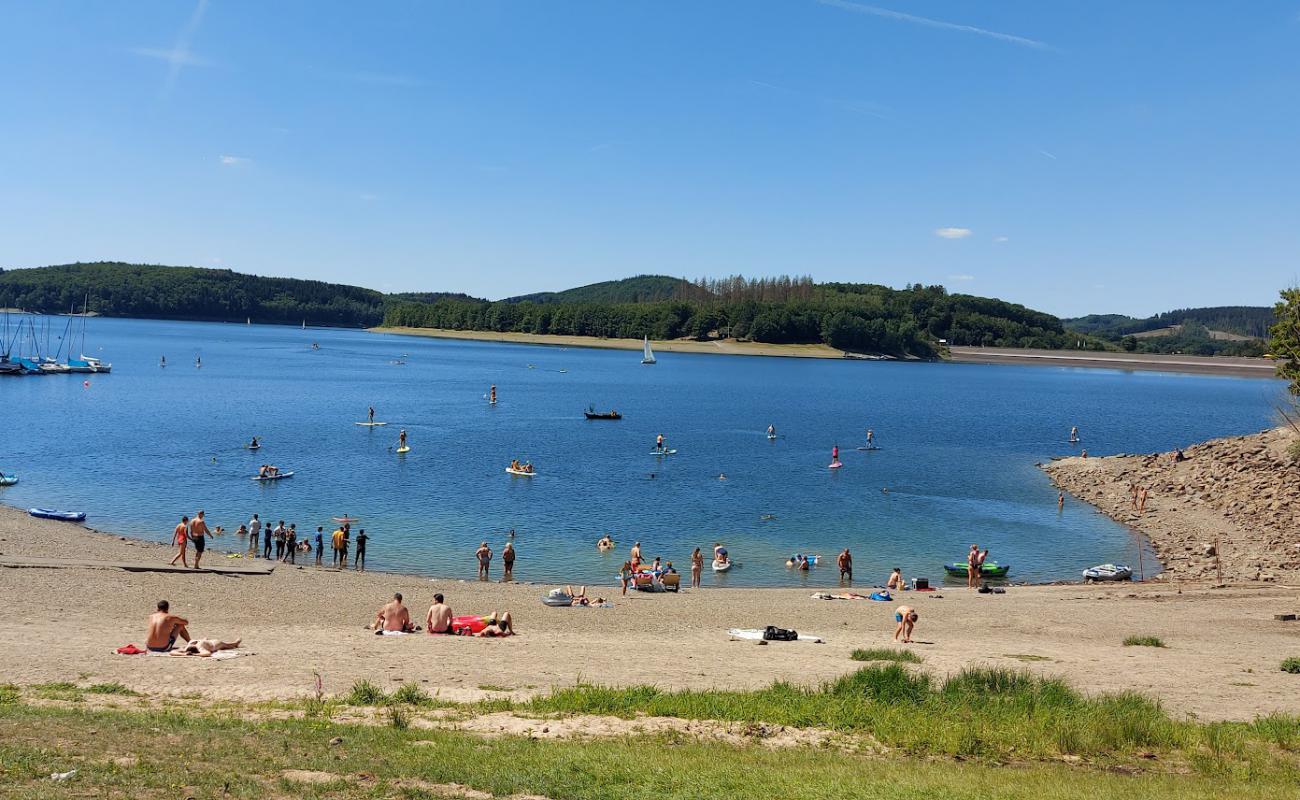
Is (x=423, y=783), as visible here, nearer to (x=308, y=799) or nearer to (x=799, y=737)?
(x=308, y=799)

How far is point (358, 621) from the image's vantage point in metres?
21.8

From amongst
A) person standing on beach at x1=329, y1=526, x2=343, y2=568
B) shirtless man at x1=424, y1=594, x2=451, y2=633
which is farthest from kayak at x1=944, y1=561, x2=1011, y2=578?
person standing on beach at x1=329, y1=526, x2=343, y2=568

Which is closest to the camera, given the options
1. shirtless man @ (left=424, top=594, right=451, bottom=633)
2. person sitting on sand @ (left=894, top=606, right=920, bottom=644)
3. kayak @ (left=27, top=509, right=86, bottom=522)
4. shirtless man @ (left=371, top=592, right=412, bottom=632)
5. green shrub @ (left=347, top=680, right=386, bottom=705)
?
green shrub @ (left=347, top=680, right=386, bottom=705)

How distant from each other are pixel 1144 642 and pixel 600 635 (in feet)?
40.0

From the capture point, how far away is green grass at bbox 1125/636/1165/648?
20719 millimetres

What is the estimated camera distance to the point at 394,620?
20.0m

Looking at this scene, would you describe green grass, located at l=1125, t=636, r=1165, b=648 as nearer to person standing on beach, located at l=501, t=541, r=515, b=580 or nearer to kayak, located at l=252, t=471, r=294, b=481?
person standing on beach, located at l=501, t=541, r=515, b=580

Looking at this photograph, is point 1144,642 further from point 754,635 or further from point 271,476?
point 271,476

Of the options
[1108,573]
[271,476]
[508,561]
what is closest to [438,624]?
[508,561]

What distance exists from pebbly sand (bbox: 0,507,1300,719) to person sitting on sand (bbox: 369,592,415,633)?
56cm

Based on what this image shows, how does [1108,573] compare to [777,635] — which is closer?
[777,635]

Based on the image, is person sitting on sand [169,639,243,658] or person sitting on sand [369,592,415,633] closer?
person sitting on sand [169,639,243,658]

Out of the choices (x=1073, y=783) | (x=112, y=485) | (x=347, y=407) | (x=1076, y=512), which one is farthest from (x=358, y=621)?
(x=347, y=407)

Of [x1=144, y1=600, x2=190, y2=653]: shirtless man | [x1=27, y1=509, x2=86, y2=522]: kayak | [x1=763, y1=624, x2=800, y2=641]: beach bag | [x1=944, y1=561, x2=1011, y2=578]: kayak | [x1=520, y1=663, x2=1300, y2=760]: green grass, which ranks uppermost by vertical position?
[x1=520, y1=663, x2=1300, y2=760]: green grass
